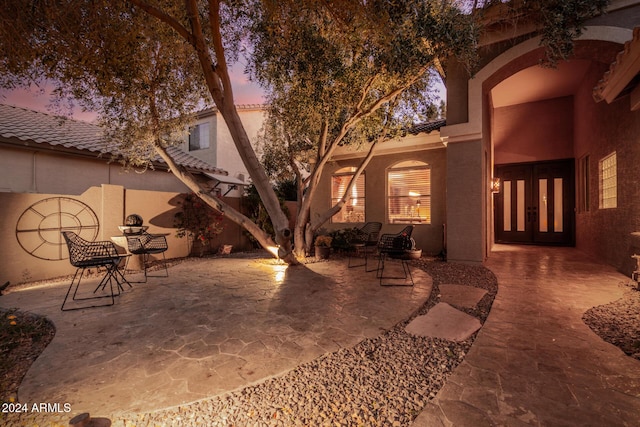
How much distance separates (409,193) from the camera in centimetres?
937

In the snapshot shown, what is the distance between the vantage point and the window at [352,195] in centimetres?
1023

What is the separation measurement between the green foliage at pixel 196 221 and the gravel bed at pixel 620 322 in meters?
8.46

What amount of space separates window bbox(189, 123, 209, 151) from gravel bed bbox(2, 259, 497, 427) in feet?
47.9

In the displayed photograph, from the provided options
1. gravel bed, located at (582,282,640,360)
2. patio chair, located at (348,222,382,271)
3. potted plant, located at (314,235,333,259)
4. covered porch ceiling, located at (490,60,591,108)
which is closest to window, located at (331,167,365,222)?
patio chair, located at (348,222,382,271)

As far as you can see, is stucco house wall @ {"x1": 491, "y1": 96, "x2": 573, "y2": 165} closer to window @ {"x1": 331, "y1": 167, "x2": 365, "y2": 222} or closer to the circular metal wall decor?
window @ {"x1": 331, "y1": 167, "x2": 365, "y2": 222}

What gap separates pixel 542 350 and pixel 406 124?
5.83 meters

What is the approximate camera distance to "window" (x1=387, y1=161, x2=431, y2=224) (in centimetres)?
912

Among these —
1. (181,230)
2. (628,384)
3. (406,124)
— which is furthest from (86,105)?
(628,384)

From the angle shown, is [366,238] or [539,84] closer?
[366,238]

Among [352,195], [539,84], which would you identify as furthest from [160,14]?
[539,84]

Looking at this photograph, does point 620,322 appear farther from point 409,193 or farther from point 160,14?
point 160,14

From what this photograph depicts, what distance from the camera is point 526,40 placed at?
6352 mm

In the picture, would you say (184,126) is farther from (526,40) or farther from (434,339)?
(526,40)

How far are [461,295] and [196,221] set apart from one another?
23.5 feet
